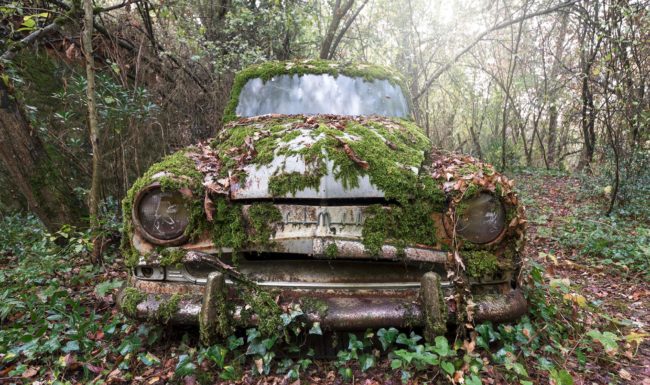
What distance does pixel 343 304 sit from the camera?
6.88 feet

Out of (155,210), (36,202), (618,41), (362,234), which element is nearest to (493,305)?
(362,234)

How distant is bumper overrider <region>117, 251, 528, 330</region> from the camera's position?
2059 mm

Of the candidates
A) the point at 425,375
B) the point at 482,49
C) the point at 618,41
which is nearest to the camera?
the point at 425,375

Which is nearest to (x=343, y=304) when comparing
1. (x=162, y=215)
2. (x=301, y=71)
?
(x=162, y=215)

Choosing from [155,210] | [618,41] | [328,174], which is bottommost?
[155,210]

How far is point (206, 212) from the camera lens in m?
2.22

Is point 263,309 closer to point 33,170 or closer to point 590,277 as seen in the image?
point 33,170

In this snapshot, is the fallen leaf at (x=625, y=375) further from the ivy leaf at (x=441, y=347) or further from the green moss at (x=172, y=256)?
the green moss at (x=172, y=256)

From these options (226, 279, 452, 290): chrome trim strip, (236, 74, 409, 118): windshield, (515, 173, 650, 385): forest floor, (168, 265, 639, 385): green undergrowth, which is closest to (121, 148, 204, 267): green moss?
(226, 279, 452, 290): chrome trim strip

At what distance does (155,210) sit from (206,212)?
296 millimetres

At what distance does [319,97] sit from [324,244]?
2125mm

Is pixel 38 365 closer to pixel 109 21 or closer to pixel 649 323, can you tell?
pixel 649 323

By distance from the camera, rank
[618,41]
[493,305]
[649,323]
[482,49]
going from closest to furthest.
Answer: [493,305]
[649,323]
[618,41]
[482,49]

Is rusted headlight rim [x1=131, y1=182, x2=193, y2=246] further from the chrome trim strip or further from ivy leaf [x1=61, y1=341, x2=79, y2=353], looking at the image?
ivy leaf [x1=61, y1=341, x2=79, y2=353]
